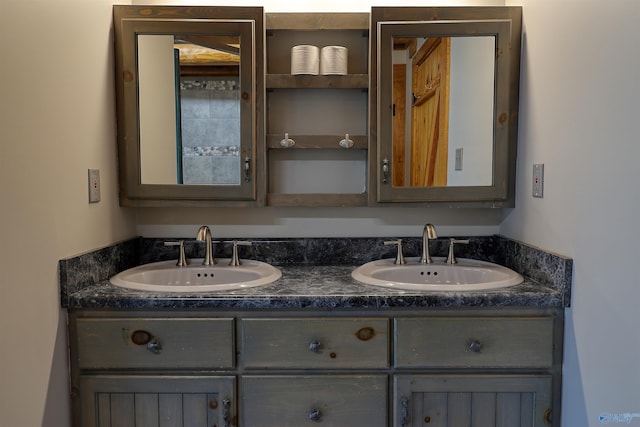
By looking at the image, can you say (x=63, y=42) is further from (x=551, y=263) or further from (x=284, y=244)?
(x=551, y=263)

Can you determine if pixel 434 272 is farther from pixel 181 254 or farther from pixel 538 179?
pixel 181 254

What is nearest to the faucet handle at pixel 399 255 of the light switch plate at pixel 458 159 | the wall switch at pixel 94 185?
the light switch plate at pixel 458 159

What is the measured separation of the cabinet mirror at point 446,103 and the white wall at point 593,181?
0.41 ft

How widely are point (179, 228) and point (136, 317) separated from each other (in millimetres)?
547

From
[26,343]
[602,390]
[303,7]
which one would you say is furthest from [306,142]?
[602,390]

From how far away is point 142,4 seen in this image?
1722mm

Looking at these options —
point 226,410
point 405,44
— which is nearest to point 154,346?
point 226,410

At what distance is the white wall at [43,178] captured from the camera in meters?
1.08

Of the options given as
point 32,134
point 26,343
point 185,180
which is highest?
point 32,134

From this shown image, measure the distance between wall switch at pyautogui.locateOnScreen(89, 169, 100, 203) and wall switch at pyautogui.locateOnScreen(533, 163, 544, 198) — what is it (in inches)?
57.6

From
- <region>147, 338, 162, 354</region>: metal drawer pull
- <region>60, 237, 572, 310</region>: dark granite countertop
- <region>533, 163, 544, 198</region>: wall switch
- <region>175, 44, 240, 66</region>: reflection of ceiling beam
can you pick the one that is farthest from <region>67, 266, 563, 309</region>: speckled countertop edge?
<region>175, 44, 240, 66</region>: reflection of ceiling beam

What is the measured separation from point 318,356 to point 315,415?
0.58ft

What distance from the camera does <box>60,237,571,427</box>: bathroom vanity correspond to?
1.31 m

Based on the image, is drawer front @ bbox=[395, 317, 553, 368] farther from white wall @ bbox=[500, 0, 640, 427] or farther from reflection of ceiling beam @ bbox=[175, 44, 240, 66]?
reflection of ceiling beam @ bbox=[175, 44, 240, 66]
